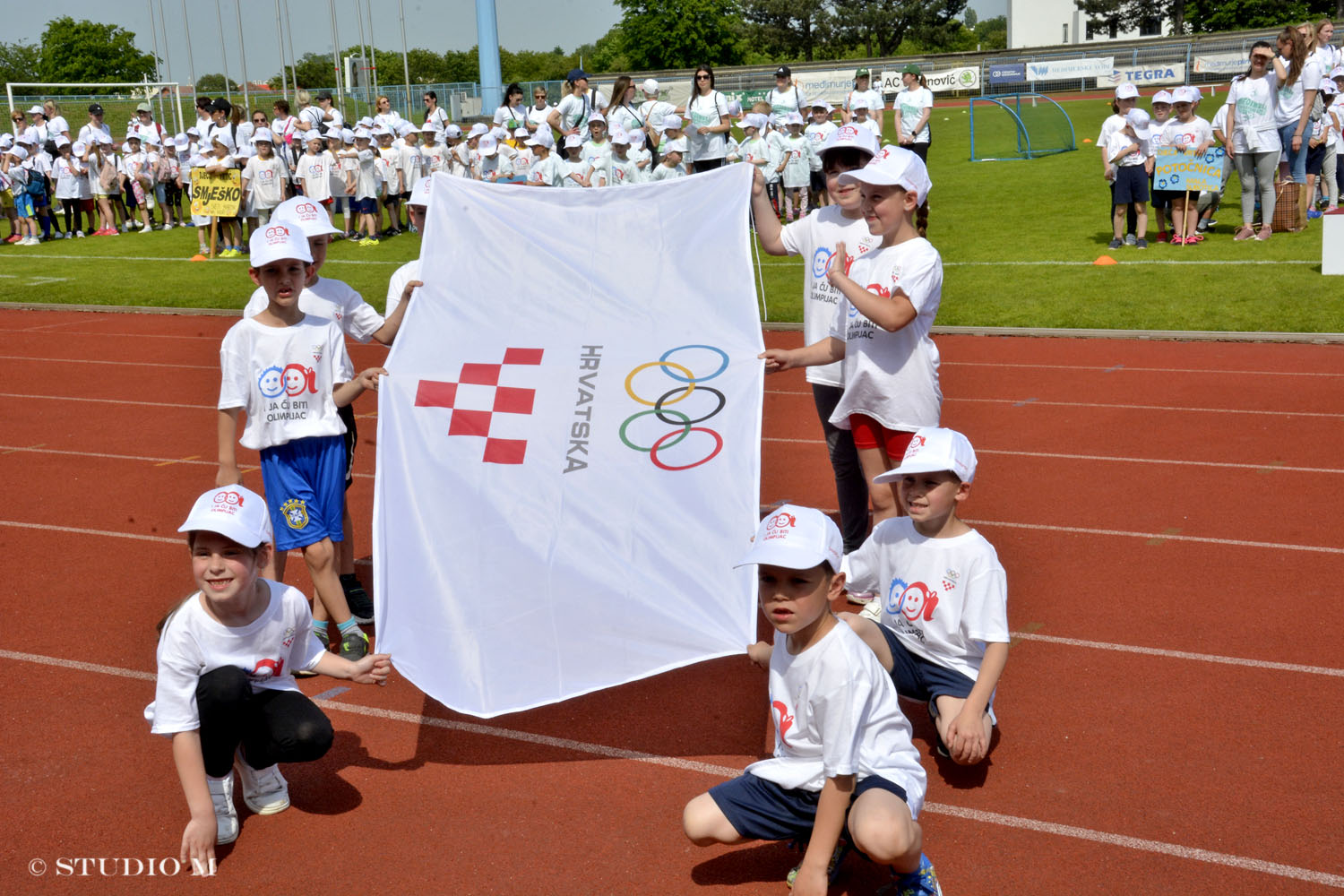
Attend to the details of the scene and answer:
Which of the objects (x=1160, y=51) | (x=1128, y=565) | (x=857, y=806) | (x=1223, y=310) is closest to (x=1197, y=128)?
(x=1223, y=310)

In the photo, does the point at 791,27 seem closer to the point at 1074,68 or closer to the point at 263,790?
the point at 1074,68

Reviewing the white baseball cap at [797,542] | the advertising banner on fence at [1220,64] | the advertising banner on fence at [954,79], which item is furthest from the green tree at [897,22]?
the white baseball cap at [797,542]

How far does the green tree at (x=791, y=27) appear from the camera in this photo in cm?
9119

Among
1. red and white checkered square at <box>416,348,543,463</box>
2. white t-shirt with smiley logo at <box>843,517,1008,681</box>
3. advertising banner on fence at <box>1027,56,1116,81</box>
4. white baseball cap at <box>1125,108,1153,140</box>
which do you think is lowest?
white t-shirt with smiley logo at <box>843,517,1008,681</box>

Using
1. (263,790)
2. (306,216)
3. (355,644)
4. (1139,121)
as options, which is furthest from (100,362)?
(1139,121)

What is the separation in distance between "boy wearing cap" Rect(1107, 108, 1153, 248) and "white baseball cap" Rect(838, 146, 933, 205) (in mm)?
11184

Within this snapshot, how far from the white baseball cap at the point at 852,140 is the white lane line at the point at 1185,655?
2.11 meters

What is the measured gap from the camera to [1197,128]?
592 inches

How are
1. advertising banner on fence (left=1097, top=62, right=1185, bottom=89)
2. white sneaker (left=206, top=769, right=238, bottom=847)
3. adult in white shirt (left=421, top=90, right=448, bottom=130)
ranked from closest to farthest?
white sneaker (left=206, top=769, right=238, bottom=847) < adult in white shirt (left=421, top=90, right=448, bottom=130) < advertising banner on fence (left=1097, top=62, right=1185, bottom=89)

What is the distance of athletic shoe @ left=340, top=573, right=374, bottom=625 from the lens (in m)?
5.64

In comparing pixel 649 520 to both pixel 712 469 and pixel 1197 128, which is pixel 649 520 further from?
pixel 1197 128

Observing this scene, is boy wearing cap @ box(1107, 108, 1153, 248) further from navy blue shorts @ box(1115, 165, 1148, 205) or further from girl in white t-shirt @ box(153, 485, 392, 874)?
girl in white t-shirt @ box(153, 485, 392, 874)

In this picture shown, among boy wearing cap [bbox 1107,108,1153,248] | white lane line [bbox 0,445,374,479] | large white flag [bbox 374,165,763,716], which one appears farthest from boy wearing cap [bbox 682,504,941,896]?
boy wearing cap [bbox 1107,108,1153,248]

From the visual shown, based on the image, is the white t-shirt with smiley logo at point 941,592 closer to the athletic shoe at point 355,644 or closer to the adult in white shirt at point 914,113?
the athletic shoe at point 355,644
